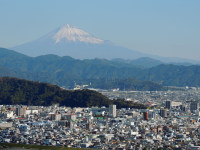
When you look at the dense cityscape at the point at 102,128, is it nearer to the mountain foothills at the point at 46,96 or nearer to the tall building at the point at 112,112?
the tall building at the point at 112,112

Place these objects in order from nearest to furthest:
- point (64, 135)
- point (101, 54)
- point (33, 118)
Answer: point (64, 135)
point (33, 118)
point (101, 54)

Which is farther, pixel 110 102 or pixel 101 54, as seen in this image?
pixel 101 54

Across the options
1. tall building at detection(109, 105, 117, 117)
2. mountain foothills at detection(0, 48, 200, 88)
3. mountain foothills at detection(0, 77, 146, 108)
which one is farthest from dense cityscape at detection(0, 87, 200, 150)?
mountain foothills at detection(0, 48, 200, 88)

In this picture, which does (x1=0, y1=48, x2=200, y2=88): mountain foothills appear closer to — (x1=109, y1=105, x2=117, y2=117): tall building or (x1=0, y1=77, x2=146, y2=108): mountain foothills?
(x1=0, y1=77, x2=146, y2=108): mountain foothills

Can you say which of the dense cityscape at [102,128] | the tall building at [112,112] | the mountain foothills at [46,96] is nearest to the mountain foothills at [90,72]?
the mountain foothills at [46,96]

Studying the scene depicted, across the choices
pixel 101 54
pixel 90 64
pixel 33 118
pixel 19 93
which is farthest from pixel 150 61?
pixel 33 118

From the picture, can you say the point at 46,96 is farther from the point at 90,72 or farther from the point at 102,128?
the point at 90,72

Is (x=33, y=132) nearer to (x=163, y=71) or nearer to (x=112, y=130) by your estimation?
(x=112, y=130)
